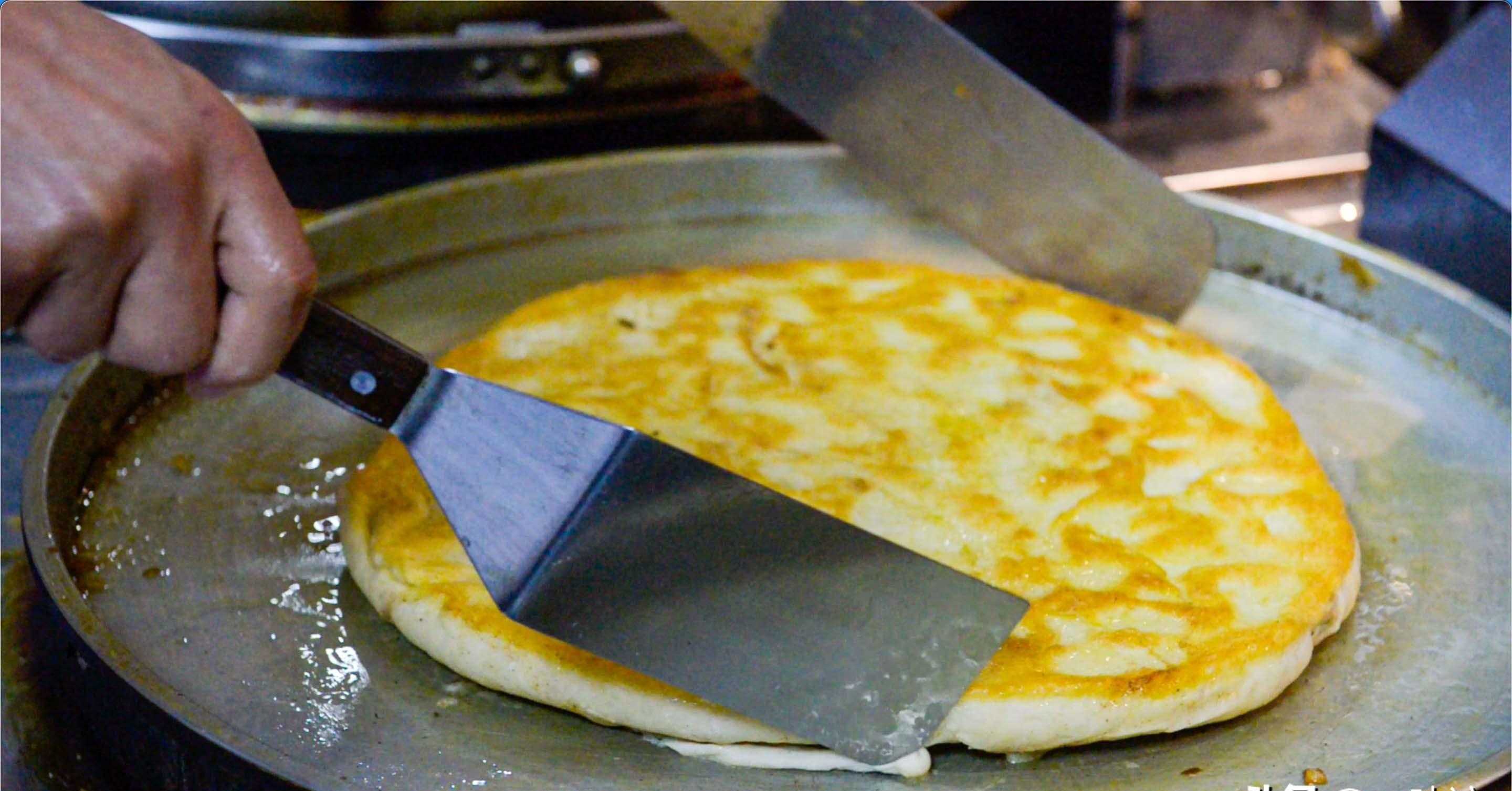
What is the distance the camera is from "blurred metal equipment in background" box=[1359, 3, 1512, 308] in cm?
203

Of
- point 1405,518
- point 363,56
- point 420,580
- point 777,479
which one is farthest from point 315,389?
point 1405,518

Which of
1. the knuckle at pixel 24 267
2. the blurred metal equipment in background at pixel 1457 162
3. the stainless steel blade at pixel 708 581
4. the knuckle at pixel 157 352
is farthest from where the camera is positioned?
the blurred metal equipment in background at pixel 1457 162

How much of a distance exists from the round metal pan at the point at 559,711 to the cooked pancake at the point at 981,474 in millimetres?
54

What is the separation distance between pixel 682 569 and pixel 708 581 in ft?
0.09

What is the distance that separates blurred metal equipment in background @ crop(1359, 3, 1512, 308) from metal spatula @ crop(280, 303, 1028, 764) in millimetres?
1166

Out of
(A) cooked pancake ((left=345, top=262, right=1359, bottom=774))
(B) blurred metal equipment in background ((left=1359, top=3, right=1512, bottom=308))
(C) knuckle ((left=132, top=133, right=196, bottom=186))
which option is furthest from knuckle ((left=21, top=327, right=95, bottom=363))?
(B) blurred metal equipment in background ((left=1359, top=3, right=1512, bottom=308))

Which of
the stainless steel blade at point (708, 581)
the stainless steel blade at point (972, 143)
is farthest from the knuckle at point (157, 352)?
the stainless steel blade at point (972, 143)

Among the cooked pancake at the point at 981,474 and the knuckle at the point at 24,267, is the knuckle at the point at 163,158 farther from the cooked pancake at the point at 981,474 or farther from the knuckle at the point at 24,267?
the cooked pancake at the point at 981,474

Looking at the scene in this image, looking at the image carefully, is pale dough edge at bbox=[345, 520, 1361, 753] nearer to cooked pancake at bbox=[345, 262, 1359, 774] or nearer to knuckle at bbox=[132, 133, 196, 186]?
cooked pancake at bbox=[345, 262, 1359, 774]

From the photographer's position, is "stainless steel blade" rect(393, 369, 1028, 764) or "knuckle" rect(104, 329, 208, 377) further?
"stainless steel blade" rect(393, 369, 1028, 764)

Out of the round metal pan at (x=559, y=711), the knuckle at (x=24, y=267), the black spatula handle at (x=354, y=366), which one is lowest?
the round metal pan at (x=559, y=711)

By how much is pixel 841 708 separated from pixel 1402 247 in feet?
4.76

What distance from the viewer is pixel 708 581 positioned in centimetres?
134

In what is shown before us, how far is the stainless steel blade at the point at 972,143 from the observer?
81.1 inches
